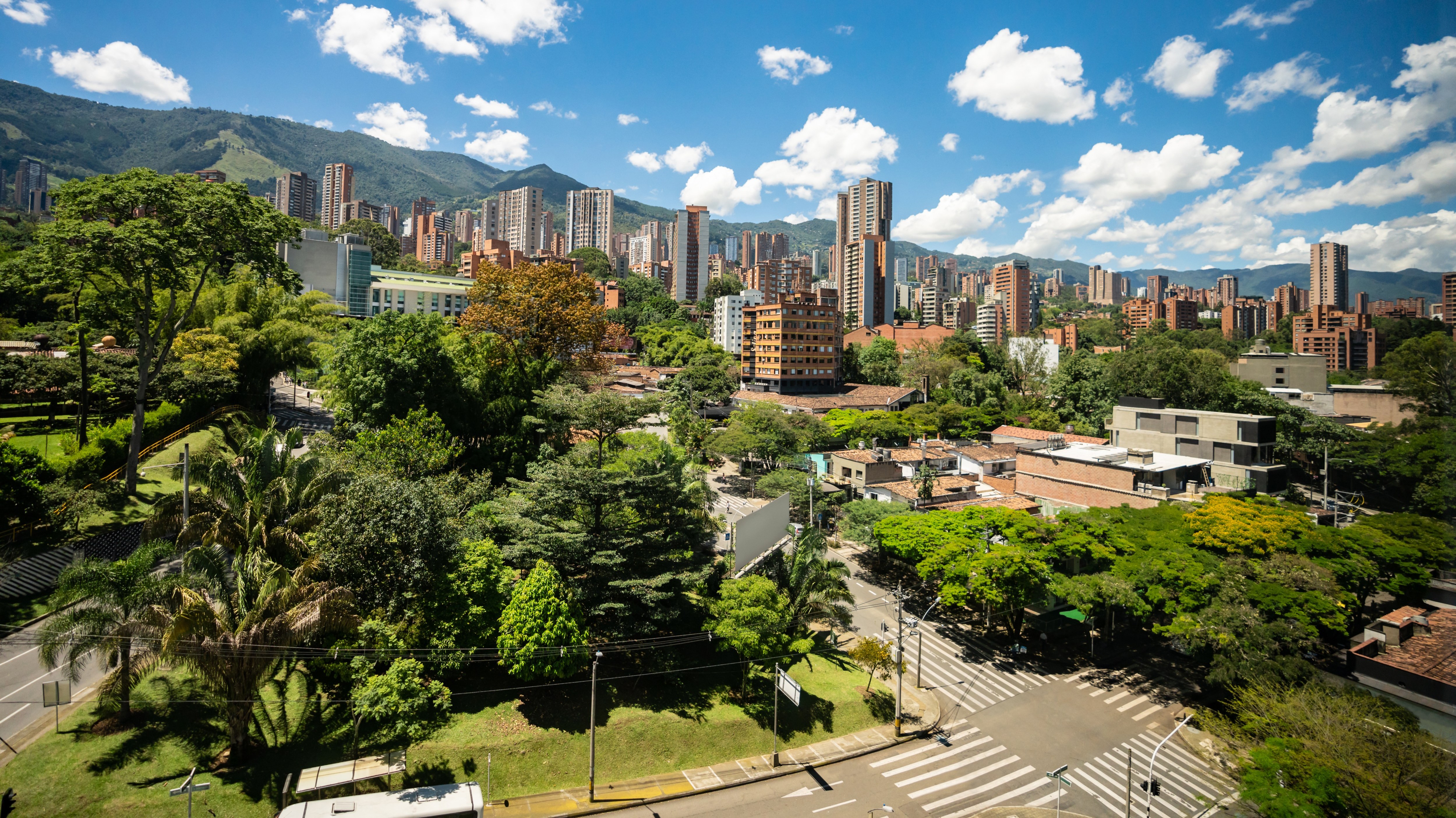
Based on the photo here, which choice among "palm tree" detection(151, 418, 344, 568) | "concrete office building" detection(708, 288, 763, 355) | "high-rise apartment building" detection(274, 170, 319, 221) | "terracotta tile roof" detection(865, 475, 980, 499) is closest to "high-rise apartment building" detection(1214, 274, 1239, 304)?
"concrete office building" detection(708, 288, 763, 355)

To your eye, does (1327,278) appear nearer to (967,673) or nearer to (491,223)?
(967,673)

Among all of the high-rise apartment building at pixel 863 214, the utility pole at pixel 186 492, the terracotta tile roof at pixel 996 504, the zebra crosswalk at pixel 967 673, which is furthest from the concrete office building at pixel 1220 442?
the high-rise apartment building at pixel 863 214

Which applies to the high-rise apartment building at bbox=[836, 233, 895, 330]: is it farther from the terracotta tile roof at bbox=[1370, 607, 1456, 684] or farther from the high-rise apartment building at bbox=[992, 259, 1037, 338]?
the terracotta tile roof at bbox=[1370, 607, 1456, 684]

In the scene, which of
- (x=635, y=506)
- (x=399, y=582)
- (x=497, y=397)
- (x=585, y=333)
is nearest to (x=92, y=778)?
(x=399, y=582)

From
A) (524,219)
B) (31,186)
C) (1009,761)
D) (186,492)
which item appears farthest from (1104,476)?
(31,186)

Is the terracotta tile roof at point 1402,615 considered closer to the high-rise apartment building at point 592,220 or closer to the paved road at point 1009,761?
the paved road at point 1009,761

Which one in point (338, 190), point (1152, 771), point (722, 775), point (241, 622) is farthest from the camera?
point (338, 190)
